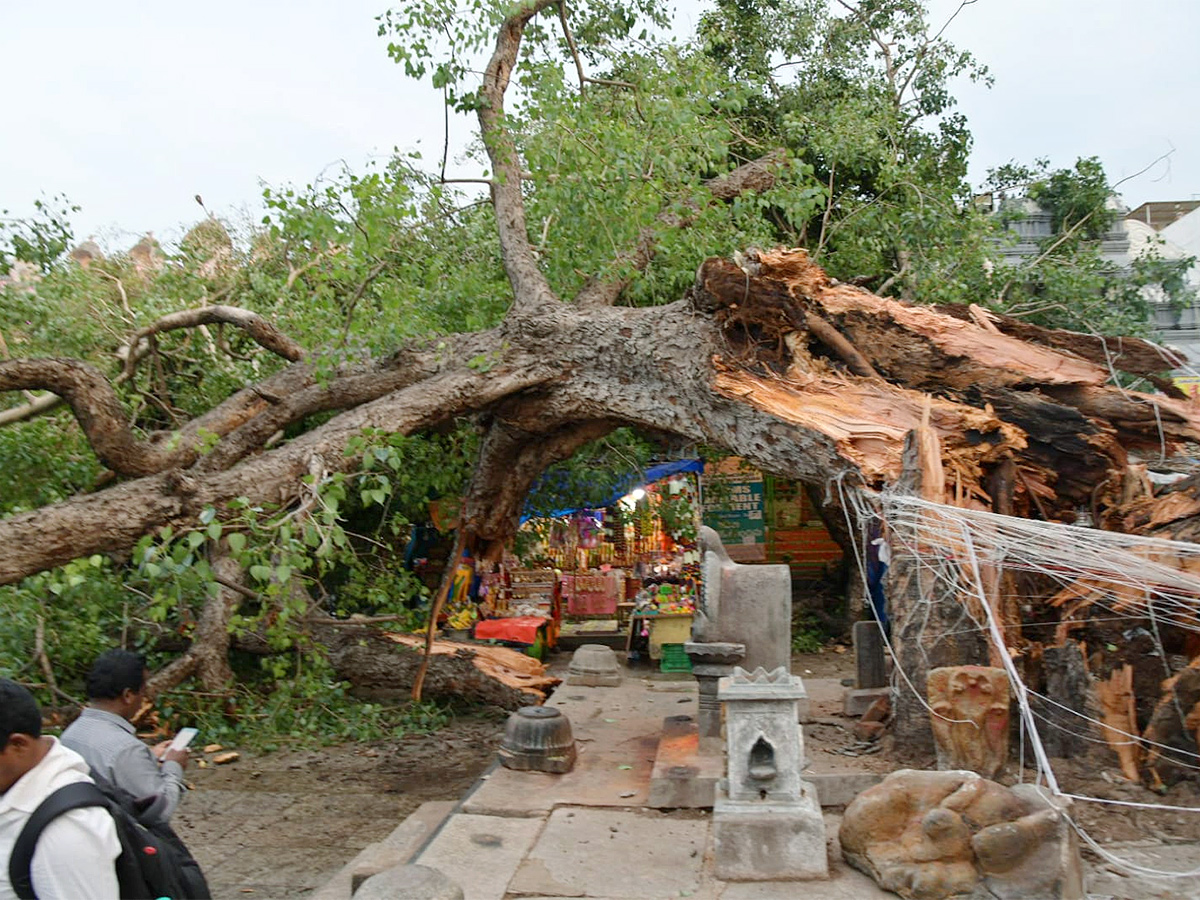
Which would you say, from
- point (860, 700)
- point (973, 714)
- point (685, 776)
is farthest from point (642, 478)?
point (973, 714)

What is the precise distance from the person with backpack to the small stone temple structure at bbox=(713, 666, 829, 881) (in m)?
3.03

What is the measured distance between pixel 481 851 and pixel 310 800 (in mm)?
2565

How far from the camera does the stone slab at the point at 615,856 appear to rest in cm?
443

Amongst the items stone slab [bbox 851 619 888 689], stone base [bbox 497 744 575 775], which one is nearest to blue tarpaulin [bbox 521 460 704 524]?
stone slab [bbox 851 619 888 689]

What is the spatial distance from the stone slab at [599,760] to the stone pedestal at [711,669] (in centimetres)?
52

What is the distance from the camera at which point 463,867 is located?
473cm

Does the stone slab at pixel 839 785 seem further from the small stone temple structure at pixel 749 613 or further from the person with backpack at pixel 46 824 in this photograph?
the person with backpack at pixel 46 824

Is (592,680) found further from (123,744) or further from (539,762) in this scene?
(123,744)

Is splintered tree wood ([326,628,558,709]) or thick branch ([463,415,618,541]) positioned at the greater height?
thick branch ([463,415,618,541])

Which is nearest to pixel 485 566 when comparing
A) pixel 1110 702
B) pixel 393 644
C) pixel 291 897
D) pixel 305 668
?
pixel 393 644

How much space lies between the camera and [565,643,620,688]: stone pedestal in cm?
895

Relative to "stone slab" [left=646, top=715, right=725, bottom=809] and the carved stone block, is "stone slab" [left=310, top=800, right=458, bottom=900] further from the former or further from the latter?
the carved stone block

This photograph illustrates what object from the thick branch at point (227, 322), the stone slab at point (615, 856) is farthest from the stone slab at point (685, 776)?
the thick branch at point (227, 322)

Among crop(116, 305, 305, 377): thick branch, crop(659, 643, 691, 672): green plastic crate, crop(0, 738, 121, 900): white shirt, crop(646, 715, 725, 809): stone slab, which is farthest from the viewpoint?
crop(659, 643, 691, 672): green plastic crate
